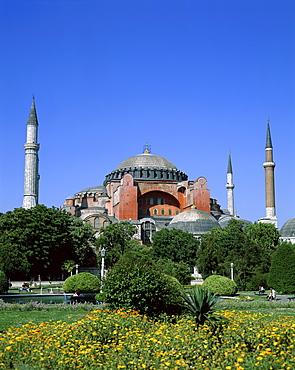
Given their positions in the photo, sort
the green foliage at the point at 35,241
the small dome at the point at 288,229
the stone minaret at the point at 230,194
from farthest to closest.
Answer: the stone minaret at the point at 230,194 → the small dome at the point at 288,229 → the green foliage at the point at 35,241

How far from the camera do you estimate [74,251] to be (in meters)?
49.1

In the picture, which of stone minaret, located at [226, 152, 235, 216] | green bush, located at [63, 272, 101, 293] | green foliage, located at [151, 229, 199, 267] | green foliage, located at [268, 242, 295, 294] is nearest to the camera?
green bush, located at [63, 272, 101, 293]

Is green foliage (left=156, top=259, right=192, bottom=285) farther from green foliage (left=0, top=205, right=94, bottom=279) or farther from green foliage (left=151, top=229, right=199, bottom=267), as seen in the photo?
green foliage (left=151, top=229, right=199, bottom=267)

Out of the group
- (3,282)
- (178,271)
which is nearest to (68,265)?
(178,271)

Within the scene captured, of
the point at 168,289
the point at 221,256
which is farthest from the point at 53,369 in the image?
the point at 221,256

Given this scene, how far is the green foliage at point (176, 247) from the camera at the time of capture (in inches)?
1877

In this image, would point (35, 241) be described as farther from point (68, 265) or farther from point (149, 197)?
point (149, 197)

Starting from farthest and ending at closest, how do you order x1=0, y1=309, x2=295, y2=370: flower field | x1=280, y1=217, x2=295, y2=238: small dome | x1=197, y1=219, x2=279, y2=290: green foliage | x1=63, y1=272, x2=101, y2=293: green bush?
x1=280, y1=217, x2=295, y2=238: small dome → x1=197, y1=219, x2=279, y2=290: green foliage → x1=63, y1=272, x2=101, y2=293: green bush → x1=0, y1=309, x2=295, y2=370: flower field

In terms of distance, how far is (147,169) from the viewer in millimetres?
69500

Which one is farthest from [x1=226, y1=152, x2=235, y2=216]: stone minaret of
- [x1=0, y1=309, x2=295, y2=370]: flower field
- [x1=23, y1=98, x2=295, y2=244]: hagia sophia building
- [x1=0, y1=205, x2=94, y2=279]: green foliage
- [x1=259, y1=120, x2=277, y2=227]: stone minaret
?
[x1=0, y1=309, x2=295, y2=370]: flower field

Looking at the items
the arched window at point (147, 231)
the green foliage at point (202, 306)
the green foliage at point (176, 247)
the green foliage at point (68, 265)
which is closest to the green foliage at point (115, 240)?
the green foliage at point (176, 247)

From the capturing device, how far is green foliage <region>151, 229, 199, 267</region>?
47688mm

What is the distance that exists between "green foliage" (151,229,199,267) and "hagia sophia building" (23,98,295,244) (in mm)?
8876

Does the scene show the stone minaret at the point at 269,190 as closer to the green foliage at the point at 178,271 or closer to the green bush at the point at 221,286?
the green foliage at the point at 178,271
